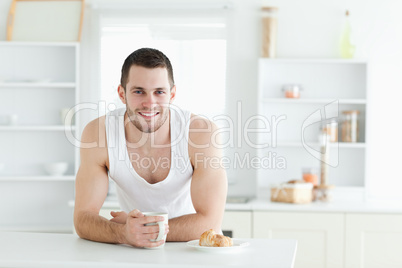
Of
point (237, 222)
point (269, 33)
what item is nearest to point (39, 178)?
point (237, 222)

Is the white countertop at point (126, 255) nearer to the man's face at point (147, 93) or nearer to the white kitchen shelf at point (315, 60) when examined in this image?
the man's face at point (147, 93)

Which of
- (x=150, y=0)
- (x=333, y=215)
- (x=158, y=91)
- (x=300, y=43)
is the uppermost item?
(x=150, y=0)

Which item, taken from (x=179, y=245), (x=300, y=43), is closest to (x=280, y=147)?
(x=300, y=43)

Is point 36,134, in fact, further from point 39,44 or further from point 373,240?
point 373,240

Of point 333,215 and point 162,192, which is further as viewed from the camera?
point 333,215

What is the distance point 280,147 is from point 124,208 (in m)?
2.01

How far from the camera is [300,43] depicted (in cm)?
432

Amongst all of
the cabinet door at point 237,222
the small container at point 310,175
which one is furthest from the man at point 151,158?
the small container at point 310,175

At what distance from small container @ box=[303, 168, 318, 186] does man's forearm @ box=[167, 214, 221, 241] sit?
6.54 ft

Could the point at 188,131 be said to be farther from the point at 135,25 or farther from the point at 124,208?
the point at 135,25

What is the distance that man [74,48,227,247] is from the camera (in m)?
2.24

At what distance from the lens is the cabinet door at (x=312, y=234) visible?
12.1 ft

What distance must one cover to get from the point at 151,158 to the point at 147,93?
27 centimetres

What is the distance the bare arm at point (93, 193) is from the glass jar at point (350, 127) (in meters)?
2.24
